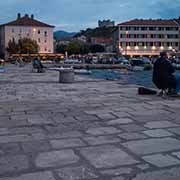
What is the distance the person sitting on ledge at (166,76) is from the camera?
1120cm

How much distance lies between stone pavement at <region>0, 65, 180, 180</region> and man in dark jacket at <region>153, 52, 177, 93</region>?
1956 millimetres

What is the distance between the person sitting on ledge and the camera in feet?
36.8

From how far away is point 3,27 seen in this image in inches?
4980

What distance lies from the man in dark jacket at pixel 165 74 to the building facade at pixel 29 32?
114458 mm

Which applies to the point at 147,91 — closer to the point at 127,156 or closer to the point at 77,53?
the point at 127,156

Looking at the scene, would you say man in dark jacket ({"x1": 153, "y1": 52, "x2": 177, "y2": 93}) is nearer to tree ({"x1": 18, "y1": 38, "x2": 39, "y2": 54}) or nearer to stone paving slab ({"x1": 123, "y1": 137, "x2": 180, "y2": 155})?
stone paving slab ({"x1": 123, "y1": 137, "x2": 180, "y2": 155})

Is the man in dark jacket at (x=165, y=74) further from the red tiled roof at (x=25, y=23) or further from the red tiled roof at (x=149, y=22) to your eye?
the red tiled roof at (x=25, y=23)

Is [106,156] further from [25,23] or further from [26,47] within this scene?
[25,23]

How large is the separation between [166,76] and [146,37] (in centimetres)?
10769

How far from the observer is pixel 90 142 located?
5.59m

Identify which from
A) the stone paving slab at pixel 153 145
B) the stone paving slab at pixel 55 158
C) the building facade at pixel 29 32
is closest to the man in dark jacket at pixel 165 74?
the stone paving slab at pixel 153 145

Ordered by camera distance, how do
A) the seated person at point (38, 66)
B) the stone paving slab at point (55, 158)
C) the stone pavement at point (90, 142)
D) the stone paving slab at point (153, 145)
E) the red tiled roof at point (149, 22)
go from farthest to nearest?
1. the red tiled roof at point (149, 22)
2. the seated person at point (38, 66)
3. the stone paving slab at point (153, 145)
4. the stone paving slab at point (55, 158)
5. the stone pavement at point (90, 142)

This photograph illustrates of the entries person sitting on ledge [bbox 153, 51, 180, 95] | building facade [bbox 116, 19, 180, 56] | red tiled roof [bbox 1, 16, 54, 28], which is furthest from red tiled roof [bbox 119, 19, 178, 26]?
person sitting on ledge [bbox 153, 51, 180, 95]

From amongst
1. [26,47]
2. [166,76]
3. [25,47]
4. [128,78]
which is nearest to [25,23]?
[25,47]
